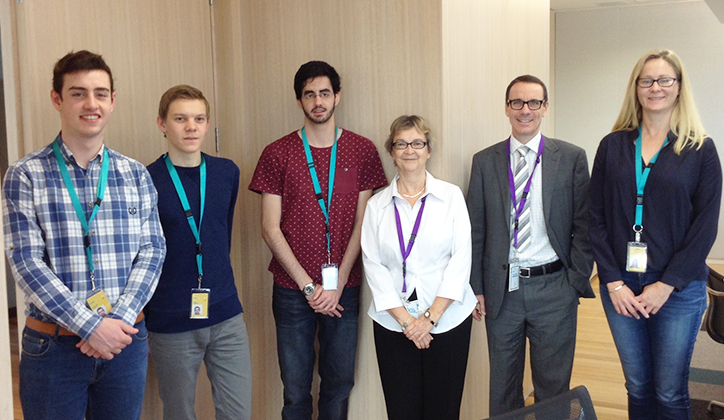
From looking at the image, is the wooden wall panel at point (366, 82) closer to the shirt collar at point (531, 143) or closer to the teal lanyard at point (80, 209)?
the shirt collar at point (531, 143)

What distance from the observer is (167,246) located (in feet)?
8.79

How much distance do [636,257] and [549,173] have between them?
21.1 inches

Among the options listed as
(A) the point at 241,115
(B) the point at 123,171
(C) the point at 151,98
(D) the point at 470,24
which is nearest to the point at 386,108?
(D) the point at 470,24

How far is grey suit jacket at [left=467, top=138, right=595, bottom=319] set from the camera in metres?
2.82

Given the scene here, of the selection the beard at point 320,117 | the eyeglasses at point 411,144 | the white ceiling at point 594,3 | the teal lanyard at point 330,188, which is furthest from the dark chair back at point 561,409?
the white ceiling at point 594,3

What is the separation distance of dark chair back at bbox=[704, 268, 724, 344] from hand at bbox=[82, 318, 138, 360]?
3056 millimetres

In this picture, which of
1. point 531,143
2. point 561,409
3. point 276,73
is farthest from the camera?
point 276,73

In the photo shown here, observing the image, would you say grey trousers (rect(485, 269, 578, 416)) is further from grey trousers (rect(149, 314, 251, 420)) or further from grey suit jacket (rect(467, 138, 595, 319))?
grey trousers (rect(149, 314, 251, 420))

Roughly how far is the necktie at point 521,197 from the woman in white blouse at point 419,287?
26cm

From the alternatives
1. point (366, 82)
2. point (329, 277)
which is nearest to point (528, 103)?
point (366, 82)

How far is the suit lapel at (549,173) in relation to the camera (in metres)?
2.83

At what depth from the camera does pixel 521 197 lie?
2.86 meters

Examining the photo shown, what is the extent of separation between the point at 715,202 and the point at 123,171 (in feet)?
7.58

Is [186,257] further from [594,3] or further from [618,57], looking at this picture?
[618,57]
